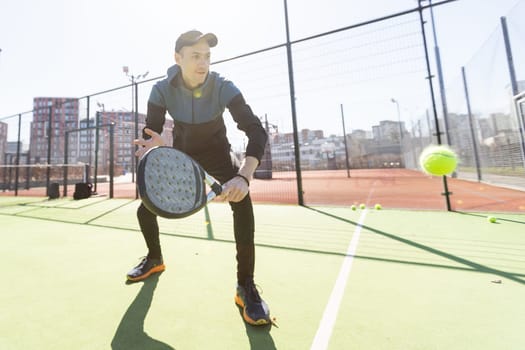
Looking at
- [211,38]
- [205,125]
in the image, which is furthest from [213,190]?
[211,38]

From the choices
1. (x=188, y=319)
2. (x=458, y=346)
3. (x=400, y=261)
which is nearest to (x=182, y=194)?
(x=188, y=319)

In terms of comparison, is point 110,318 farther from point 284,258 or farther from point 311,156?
point 311,156

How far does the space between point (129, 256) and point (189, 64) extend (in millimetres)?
2314

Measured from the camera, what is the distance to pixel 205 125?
2039 millimetres

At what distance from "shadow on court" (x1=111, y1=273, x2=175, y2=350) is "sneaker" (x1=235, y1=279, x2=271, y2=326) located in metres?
0.48

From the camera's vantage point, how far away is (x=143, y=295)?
194 centimetres

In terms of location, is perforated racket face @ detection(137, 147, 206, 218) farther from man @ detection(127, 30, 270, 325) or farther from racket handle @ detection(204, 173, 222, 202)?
man @ detection(127, 30, 270, 325)

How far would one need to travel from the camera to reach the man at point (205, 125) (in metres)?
1.80

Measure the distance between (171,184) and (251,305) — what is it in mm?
953

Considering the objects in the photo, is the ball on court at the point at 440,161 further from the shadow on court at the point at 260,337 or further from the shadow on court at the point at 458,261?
the shadow on court at the point at 260,337

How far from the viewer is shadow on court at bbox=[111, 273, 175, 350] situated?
4.45ft

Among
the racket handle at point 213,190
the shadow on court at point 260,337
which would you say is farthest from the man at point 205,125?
the racket handle at point 213,190

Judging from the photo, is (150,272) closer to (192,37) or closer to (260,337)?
(260,337)

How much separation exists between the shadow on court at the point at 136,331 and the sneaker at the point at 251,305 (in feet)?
1.56
